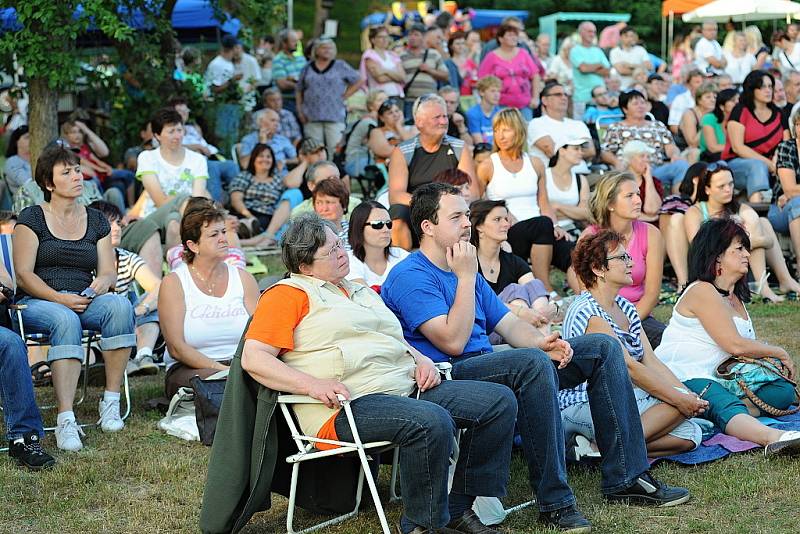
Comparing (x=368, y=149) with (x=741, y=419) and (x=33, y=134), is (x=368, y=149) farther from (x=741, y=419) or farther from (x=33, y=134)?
(x=741, y=419)

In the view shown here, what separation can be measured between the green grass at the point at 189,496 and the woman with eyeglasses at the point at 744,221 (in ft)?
11.8

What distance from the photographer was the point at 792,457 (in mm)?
5172

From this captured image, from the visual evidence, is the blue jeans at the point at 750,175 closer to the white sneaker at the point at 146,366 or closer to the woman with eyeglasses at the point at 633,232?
the woman with eyeglasses at the point at 633,232

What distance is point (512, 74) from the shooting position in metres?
12.8

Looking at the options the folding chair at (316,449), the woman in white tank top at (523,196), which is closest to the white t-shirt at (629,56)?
the woman in white tank top at (523,196)

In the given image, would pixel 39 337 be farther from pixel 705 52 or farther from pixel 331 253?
pixel 705 52

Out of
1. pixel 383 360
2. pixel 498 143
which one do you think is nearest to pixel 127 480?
pixel 383 360

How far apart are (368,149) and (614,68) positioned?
20.3ft

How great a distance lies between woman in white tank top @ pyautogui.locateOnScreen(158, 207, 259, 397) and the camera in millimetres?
6152

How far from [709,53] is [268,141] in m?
8.13

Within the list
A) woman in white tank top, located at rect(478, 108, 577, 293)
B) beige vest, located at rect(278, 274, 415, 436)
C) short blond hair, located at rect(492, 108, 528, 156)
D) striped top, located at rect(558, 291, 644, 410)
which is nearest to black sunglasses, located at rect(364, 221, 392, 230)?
striped top, located at rect(558, 291, 644, 410)

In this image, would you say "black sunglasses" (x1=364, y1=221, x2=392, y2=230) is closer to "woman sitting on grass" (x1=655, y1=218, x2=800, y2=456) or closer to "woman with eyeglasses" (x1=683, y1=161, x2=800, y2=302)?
"woman sitting on grass" (x1=655, y1=218, x2=800, y2=456)

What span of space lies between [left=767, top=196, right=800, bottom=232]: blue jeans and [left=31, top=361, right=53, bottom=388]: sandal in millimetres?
6128

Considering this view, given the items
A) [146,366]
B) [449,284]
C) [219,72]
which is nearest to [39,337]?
[146,366]
